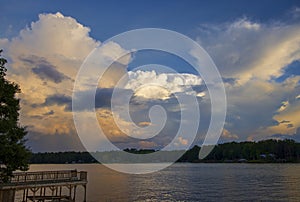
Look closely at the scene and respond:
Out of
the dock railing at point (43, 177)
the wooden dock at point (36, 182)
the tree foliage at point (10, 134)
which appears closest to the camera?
the tree foliage at point (10, 134)

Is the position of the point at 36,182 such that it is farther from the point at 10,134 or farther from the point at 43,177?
the point at 10,134

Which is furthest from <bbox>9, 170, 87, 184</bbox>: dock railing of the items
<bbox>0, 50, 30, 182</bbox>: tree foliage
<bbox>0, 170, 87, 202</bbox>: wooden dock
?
<bbox>0, 50, 30, 182</bbox>: tree foliage

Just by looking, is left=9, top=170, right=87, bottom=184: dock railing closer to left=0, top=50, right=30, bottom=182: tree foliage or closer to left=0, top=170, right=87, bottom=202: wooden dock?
left=0, top=170, right=87, bottom=202: wooden dock

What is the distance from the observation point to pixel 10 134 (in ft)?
89.7

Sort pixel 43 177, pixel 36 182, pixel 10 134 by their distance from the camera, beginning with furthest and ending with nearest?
1. pixel 43 177
2. pixel 36 182
3. pixel 10 134

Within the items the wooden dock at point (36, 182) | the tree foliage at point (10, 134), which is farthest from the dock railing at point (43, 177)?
the tree foliage at point (10, 134)

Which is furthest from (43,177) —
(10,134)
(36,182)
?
(10,134)

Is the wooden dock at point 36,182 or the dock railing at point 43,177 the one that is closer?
the wooden dock at point 36,182

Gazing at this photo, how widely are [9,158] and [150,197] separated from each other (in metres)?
36.0

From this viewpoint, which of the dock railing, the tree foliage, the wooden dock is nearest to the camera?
the tree foliage

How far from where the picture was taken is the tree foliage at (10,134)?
2638cm

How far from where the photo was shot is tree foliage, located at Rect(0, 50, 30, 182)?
26.4 m

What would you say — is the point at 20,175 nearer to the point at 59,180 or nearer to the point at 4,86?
the point at 59,180

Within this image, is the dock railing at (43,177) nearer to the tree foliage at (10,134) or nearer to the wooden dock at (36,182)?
the wooden dock at (36,182)
